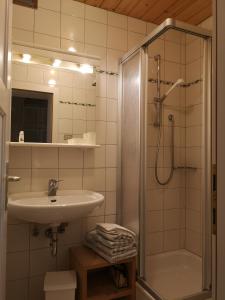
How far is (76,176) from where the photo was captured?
1919 mm

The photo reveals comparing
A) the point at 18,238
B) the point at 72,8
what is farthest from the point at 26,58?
the point at 18,238

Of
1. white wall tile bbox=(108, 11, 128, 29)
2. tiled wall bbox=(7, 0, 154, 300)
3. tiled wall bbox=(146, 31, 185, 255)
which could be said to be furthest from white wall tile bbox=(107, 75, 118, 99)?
white wall tile bbox=(108, 11, 128, 29)

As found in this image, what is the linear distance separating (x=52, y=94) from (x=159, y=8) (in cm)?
119

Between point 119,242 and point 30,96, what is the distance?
48.2 inches

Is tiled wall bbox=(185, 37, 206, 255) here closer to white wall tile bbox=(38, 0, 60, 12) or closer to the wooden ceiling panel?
the wooden ceiling panel

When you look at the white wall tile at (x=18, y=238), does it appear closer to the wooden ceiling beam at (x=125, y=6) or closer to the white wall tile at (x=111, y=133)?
the white wall tile at (x=111, y=133)

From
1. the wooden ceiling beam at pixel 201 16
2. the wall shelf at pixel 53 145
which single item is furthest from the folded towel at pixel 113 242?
the wooden ceiling beam at pixel 201 16

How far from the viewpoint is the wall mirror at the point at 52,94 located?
1.72m

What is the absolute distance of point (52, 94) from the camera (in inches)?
72.1

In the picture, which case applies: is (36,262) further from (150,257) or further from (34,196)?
(150,257)

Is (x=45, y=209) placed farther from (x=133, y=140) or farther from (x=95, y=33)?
(x=95, y=33)

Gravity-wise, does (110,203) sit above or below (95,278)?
above

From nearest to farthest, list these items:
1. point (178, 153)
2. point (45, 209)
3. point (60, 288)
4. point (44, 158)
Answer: point (45, 209), point (60, 288), point (44, 158), point (178, 153)

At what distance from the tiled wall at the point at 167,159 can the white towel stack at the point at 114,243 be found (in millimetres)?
626
